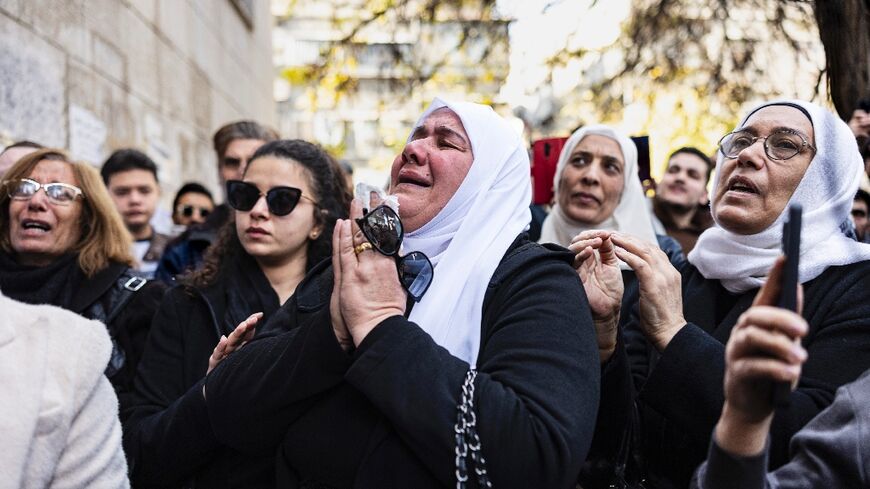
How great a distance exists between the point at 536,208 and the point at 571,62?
4.71m

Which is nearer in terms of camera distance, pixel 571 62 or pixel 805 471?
pixel 805 471

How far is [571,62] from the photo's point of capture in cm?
990

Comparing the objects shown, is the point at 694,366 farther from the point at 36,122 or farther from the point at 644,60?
the point at 644,60

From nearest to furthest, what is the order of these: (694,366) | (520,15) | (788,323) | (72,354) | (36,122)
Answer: (788,323), (72,354), (694,366), (36,122), (520,15)

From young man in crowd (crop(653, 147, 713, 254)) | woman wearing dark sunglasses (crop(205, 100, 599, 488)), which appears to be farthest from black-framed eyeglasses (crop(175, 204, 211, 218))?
woman wearing dark sunglasses (crop(205, 100, 599, 488))

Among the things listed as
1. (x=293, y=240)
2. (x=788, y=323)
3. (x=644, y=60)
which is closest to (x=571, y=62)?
(x=644, y=60)

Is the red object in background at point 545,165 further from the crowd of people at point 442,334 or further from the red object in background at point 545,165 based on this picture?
the crowd of people at point 442,334

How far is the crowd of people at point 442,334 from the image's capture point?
1886 millimetres

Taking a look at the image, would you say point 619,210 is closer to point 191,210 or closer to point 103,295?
point 103,295

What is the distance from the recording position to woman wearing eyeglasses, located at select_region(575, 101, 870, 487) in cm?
245

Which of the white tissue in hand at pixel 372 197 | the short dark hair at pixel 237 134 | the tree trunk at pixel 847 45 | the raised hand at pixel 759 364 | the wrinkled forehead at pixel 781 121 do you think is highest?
the tree trunk at pixel 847 45

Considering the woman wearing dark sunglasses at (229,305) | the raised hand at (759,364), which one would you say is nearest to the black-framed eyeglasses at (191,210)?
the woman wearing dark sunglasses at (229,305)

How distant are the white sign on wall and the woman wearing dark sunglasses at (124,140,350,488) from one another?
2789mm

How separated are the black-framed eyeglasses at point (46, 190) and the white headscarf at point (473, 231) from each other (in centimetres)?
170
